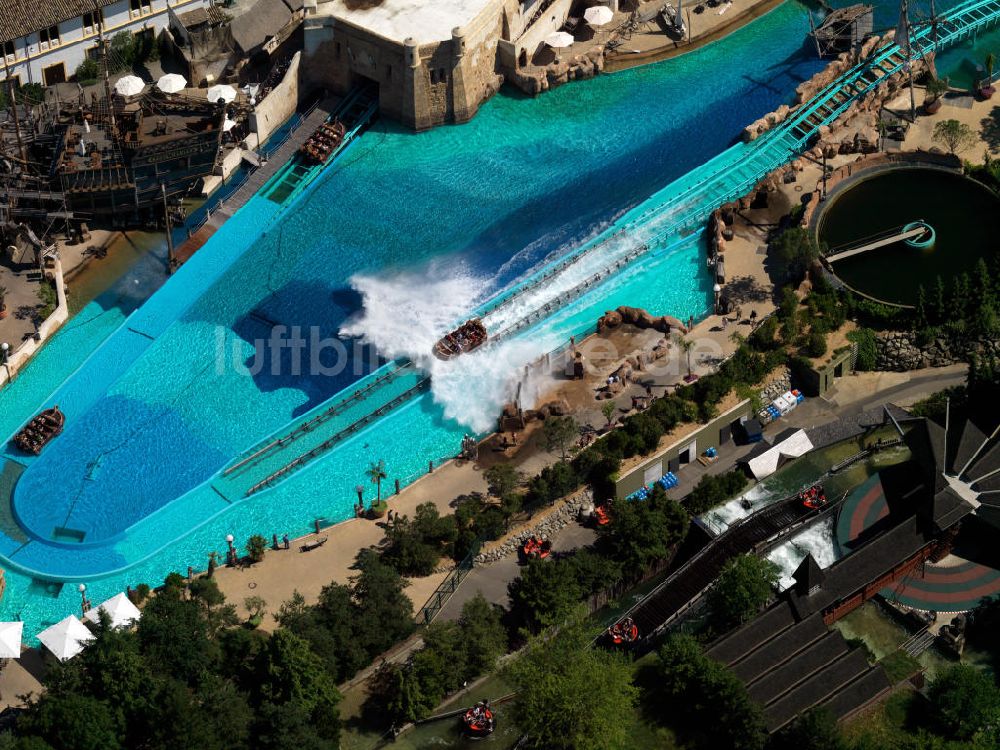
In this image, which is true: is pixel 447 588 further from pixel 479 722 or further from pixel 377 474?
pixel 479 722

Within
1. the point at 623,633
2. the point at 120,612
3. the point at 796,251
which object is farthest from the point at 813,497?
the point at 120,612

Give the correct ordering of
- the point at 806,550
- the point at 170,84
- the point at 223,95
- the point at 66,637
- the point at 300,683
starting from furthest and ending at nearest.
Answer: the point at 170,84 < the point at 223,95 < the point at 806,550 < the point at 66,637 < the point at 300,683

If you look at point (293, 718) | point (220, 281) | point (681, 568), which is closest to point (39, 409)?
point (220, 281)

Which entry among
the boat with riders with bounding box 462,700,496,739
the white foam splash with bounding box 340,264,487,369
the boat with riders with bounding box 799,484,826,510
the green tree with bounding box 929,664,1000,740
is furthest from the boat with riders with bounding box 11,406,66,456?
the green tree with bounding box 929,664,1000,740

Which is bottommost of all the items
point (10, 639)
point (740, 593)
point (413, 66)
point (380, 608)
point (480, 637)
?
point (480, 637)

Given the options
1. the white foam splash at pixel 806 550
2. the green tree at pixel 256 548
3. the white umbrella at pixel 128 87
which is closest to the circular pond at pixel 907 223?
the white foam splash at pixel 806 550
